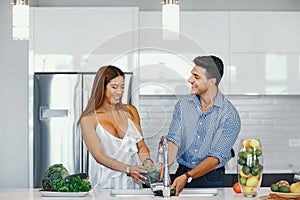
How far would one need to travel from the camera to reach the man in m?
3.76

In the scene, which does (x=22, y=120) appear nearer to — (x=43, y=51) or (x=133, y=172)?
(x=43, y=51)

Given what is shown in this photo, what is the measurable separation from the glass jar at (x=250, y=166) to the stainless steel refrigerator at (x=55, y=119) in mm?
1956

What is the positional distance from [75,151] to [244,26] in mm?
1765

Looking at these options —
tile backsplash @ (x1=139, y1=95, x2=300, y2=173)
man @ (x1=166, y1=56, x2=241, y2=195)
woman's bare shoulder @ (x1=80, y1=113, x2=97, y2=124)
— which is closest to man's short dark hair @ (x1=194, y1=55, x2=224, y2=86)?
man @ (x1=166, y1=56, x2=241, y2=195)

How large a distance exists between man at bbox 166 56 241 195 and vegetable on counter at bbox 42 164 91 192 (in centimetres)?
62

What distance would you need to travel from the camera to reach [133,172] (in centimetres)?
352

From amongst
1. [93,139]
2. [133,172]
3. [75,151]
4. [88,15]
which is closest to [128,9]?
[88,15]

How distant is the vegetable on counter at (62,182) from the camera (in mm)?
3326

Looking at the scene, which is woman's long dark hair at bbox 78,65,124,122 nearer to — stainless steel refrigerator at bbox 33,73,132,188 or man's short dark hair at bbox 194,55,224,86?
man's short dark hair at bbox 194,55,224,86

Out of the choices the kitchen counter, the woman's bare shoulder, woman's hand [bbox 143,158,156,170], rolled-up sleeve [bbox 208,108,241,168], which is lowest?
the kitchen counter

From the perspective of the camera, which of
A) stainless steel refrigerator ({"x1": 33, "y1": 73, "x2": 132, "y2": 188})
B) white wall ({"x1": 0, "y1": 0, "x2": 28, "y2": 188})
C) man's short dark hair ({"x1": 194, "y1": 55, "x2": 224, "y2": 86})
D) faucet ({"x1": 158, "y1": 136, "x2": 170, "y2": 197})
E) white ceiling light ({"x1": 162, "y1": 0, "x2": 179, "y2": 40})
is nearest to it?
white ceiling light ({"x1": 162, "y1": 0, "x2": 179, "y2": 40})

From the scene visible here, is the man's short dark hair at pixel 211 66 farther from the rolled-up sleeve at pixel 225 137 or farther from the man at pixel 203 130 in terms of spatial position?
the rolled-up sleeve at pixel 225 137

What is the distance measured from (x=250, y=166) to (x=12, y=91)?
2.81m

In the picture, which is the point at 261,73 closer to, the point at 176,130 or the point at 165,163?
the point at 176,130
